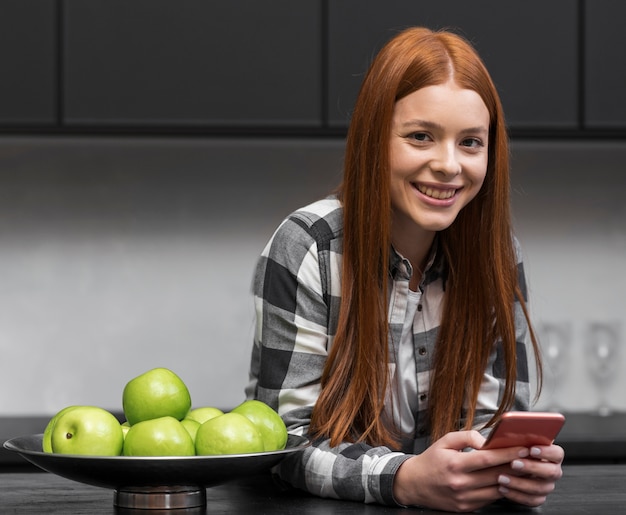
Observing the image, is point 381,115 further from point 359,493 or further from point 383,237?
point 359,493

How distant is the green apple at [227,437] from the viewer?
3.80ft

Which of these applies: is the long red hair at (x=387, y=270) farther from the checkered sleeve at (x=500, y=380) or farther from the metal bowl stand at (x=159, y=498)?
the metal bowl stand at (x=159, y=498)

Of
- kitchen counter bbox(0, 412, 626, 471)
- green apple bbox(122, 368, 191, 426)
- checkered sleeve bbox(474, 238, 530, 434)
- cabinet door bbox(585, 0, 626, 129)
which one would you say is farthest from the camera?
cabinet door bbox(585, 0, 626, 129)

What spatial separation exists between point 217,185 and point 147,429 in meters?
1.88

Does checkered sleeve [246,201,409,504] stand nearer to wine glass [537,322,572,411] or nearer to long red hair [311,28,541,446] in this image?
long red hair [311,28,541,446]

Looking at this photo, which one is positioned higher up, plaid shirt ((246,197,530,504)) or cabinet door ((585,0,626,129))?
cabinet door ((585,0,626,129))

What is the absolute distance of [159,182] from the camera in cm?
297

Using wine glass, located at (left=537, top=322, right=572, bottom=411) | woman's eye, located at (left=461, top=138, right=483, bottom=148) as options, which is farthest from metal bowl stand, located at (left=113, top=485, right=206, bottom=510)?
wine glass, located at (left=537, top=322, right=572, bottom=411)

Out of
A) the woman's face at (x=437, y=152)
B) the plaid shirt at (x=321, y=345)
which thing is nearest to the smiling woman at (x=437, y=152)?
the woman's face at (x=437, y=152)

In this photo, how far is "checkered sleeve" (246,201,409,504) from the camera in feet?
4.58

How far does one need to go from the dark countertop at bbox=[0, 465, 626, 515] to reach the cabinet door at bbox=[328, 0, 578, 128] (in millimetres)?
1434

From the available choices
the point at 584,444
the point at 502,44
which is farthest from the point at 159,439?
the point at 502,44

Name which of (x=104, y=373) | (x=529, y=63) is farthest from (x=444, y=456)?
(x=104, y=373)

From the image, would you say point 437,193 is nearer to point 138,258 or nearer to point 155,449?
point 155,449
